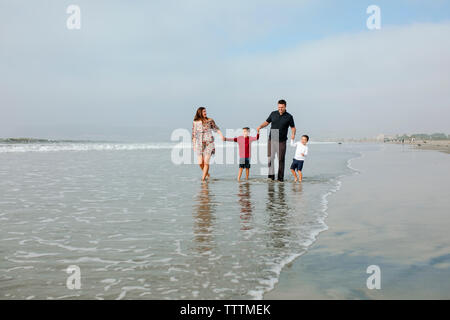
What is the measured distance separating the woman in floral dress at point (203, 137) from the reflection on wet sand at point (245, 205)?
1841mm

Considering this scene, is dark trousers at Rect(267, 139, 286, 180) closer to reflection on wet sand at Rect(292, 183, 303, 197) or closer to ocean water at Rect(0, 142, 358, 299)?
reflection on wet sand at Rect(292, 183, 303, 197)

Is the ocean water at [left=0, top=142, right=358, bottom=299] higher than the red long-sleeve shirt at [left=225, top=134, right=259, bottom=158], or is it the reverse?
the red long-sleeve shirt at [left=225, top=134, right=259, bottom=158]

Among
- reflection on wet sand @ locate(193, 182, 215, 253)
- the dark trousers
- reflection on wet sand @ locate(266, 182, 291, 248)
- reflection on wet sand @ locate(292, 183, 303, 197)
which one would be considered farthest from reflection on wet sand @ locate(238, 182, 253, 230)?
the dark trousers

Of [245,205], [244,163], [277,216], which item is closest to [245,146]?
[244,163]

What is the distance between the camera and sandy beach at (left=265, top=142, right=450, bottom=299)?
11.3ft

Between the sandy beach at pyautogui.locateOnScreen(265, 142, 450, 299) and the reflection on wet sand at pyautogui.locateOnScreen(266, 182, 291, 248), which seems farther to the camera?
the reflection on wet sand at pyautogui.locateOnScreen(266, 182, 291, 248)

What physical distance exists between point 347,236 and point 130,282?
2971 millimetres

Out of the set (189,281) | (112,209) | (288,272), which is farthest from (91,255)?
(112,209)

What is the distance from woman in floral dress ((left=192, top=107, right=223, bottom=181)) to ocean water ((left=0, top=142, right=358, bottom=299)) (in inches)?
118

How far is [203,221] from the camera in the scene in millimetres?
6305

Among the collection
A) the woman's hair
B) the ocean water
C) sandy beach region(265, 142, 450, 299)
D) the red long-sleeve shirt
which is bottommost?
sandy beach region(265, 142, 450, 299)

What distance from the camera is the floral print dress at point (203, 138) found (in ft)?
41.6

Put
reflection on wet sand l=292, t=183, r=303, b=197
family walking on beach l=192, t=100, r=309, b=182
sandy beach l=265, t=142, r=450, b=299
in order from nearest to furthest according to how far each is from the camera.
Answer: sandy beach l=265, t=142, r=450, b=299 → reflection on wet sand l=292, t=183, r=303, b=197 → family walking on beach l=192, t=100, r=309, b=182

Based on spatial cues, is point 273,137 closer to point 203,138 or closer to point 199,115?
point 203,138
